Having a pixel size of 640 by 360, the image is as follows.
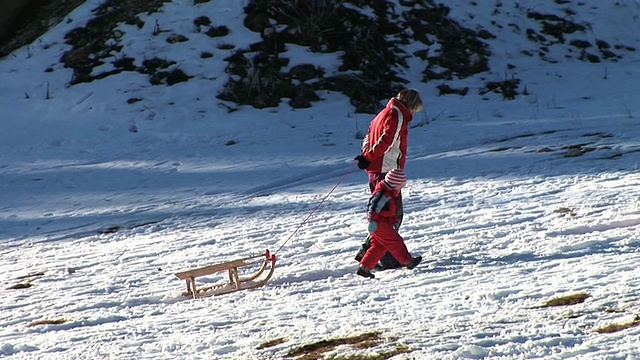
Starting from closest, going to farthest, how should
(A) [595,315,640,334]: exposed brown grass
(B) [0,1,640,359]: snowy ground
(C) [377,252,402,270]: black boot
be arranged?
(A) [595,315,640,334]: exposed brown grass < (B) [0,1,640,359]: snowy ground < (C) [377,252,402,270]: black boot

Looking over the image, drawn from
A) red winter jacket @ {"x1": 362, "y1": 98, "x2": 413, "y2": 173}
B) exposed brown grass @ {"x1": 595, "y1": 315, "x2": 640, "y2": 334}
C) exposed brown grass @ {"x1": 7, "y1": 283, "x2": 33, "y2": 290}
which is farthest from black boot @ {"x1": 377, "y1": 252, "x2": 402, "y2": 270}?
exposed brown grass @ {"x1": 7, "y1": 283, "x2": 33, "y2": 290}

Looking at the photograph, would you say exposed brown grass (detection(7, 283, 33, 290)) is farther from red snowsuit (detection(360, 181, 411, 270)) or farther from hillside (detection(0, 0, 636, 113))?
hillside (detection(0, 0, 636, 113))

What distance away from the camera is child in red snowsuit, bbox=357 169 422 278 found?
23.6ft

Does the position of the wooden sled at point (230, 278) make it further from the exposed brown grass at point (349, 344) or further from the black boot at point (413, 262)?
the exposed brown grass at point (349, 344)

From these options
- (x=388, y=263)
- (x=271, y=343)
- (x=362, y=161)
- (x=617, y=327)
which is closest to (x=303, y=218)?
(x=388, y=263)

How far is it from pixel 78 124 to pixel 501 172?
713cm

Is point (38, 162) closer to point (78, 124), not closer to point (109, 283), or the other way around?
point (78, 124)

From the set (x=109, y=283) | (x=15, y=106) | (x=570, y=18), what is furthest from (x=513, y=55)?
(x=109, y=283)

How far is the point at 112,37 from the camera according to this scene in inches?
662

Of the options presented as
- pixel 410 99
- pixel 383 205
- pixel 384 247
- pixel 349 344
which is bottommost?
pixel 384 247

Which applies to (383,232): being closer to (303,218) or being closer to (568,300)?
(568,300)

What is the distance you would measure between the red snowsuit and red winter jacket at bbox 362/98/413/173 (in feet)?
0.56

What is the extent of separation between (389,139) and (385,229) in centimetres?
73

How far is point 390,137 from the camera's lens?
7125 millimetres
